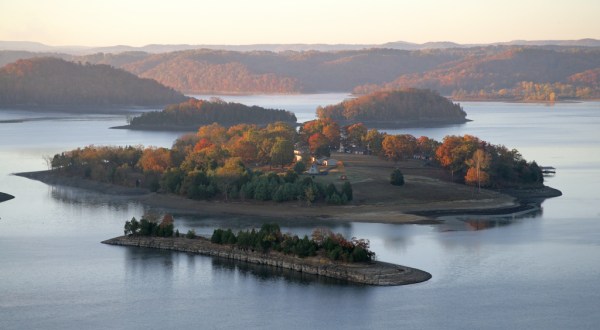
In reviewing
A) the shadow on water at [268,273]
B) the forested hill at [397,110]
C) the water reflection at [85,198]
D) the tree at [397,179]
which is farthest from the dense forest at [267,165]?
the forested hill at [397,110]

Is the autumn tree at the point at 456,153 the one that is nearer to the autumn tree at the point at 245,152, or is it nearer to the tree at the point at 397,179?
the tree at the point at 397,179

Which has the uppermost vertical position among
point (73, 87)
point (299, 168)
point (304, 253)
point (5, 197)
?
point (73, 87)

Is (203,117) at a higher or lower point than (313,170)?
lower

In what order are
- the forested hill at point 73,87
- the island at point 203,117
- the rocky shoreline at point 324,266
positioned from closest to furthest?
the rocky shoreline at point 324,266 → the island at point 203,117 → the forested hill at point 73,87

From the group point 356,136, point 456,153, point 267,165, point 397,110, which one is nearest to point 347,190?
point 456,153

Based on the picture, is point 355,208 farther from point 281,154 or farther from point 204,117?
point 204,117

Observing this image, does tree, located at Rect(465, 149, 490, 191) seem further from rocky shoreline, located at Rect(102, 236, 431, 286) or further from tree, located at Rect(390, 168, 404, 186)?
rocky shoreline, located at Rect(102, 236, 431, 286)

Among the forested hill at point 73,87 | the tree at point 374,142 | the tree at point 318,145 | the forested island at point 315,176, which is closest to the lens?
the forested island at point 315,176
